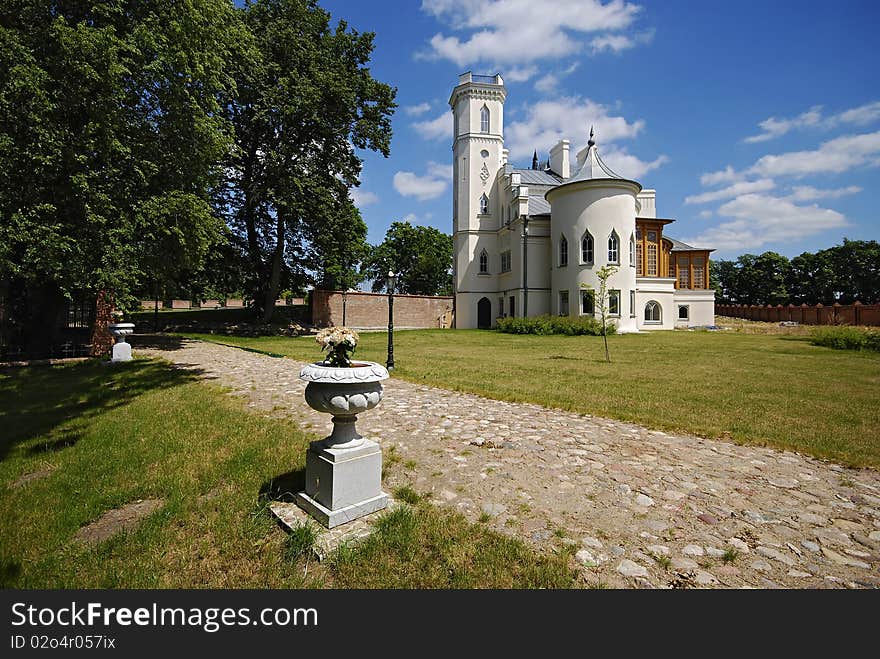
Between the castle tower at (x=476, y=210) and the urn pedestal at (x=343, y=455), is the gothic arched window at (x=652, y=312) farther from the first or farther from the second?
the urn pedestal at (x=343, y=455)

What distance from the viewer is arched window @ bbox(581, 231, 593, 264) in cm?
2612

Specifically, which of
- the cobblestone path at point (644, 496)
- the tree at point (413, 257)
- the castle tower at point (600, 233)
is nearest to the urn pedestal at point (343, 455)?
the cobblestone path at point (644, 496)

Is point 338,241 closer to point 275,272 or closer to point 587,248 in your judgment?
point 275,272

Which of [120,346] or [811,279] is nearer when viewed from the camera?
[120,346]

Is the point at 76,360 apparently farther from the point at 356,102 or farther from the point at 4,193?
the point at 356,102

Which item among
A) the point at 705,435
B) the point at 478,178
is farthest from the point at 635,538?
the point at 478,178

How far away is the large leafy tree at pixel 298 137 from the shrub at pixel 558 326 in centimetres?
1156

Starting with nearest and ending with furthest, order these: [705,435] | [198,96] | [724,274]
Result: [705,435] < [198,96] < [724,274]

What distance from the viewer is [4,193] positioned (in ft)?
27.3

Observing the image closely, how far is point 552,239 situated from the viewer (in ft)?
92.1

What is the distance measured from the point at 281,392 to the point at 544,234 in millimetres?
25857

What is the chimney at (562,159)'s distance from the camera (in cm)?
3478

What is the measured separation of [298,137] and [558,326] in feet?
61.7

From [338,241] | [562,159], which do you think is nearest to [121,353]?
[338,241]
